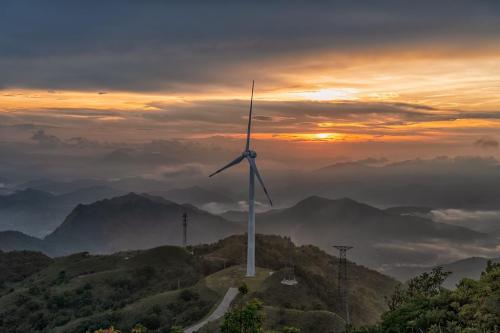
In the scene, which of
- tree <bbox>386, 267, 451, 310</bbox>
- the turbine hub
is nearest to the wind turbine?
the turbine hub

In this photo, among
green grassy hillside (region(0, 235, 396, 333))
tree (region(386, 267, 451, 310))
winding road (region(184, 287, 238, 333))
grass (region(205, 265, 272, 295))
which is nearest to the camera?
tree (region(386, 267, 451, 310))

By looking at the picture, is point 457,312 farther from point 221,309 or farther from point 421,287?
point 221,309

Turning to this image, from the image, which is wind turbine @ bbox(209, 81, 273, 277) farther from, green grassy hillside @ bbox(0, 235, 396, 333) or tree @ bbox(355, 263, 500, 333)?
tree @ bbox(355, 263, 500, 333)

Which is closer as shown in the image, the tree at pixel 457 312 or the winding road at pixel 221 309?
the tree at pixel 457 312

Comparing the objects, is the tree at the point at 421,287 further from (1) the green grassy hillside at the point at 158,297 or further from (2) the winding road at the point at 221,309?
(2) the winding road at the point at 221,309

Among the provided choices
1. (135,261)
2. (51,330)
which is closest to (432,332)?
(51,330)

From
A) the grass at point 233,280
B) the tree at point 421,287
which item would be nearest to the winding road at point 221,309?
the grass at point 233,280

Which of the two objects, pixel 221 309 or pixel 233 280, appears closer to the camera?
pixel 221 309

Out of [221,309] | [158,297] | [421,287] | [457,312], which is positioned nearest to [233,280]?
[158,297]
